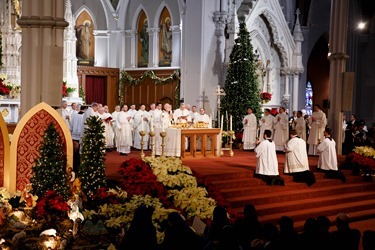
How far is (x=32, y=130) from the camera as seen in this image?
9.80m

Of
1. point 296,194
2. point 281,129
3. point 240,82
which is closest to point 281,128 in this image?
point 281,129

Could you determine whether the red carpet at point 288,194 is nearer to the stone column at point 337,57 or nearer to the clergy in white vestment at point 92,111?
the clergy in white vestment at point 92,111

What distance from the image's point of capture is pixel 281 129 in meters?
17.7

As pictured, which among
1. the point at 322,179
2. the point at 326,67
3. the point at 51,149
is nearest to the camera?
the point at 51,149

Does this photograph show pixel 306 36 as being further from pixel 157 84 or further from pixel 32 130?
pixel 32 130

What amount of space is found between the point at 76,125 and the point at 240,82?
5621mm

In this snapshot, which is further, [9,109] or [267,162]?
[9,109]

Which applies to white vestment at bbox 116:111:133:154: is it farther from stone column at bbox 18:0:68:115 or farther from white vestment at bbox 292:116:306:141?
white vestment at bbox 292:116:306:141

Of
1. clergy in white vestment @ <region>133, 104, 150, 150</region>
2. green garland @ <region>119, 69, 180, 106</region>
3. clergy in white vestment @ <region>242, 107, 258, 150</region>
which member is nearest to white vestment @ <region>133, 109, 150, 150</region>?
clergy in white vestment @ <region>133, 104, 150, 150</region>

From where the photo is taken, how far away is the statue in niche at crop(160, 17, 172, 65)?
22312 millimetres

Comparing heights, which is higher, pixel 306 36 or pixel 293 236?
pixel 306 36

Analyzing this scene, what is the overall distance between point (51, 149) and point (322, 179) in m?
7.25

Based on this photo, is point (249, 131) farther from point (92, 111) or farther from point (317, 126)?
point (92, 111)

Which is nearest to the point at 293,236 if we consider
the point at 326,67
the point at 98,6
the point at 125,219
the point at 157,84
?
the point at 125,219
